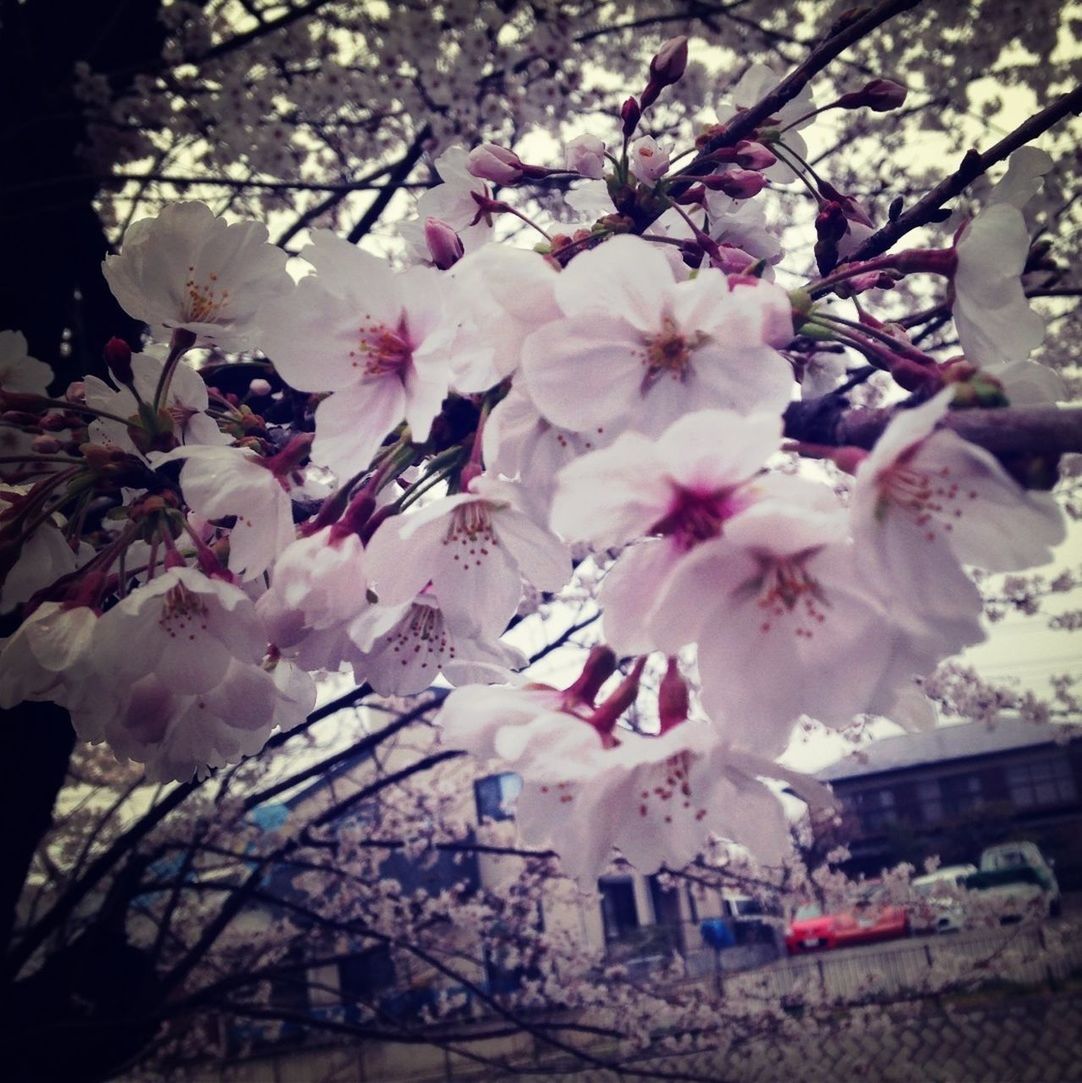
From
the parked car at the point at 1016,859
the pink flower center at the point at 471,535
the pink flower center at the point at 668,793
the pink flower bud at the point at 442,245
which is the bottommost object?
the parked car at the point at 1016,859

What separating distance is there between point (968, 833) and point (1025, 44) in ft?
55.0

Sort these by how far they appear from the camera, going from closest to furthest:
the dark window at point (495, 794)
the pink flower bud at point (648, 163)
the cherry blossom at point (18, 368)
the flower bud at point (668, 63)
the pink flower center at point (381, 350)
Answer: the pink flower center at point (381, 350)
the pink flower bud at point (648, 163)
the flower bud at point (668, 63)
the cherry blossom at point (18, 368)
the dark window at point (495, 794)

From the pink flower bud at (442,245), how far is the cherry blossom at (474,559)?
348 millimetres

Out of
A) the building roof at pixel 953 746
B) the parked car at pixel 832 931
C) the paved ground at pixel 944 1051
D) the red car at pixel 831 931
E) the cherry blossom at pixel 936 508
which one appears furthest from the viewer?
the building roof at pixel 953 746

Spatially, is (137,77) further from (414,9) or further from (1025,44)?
(1025,44)

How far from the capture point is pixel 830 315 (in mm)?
809

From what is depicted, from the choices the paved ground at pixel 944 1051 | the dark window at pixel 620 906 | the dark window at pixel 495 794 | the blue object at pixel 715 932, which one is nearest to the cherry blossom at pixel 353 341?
the paved ground at pixel 944 1051

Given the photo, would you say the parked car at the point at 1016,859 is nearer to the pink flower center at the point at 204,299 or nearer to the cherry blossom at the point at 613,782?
the cherry blossom at the point at 613,782

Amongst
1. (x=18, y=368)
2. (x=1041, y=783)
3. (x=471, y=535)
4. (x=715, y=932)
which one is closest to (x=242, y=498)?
(x=471, y=535)

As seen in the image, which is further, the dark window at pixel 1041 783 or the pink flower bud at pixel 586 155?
the dark window at pixel 1041 783

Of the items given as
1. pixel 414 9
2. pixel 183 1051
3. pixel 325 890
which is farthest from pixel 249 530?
pixel 183 1051

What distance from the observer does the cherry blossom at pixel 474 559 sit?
855mm

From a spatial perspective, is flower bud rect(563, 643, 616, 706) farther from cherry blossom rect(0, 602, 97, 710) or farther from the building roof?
the building roof

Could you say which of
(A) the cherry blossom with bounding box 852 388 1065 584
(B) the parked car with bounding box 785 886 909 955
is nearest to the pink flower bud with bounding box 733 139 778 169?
(A) the cherry blossom with bounding box 852 388 1065 584
